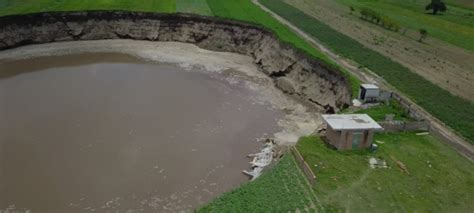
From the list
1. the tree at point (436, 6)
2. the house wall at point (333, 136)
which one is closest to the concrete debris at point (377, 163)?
the house wall at point (333, 136)

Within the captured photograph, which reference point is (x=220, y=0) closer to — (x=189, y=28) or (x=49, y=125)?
(x=189, y=28)

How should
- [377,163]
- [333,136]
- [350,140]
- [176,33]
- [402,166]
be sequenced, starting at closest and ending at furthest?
[402,166] → [377,163] → [350,140] → [333,136] → [176,33]

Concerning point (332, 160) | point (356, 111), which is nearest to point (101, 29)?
point (356, 111)

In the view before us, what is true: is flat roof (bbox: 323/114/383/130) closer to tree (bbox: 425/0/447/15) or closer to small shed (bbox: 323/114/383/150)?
small shed (bbox: 323/114/383/150)

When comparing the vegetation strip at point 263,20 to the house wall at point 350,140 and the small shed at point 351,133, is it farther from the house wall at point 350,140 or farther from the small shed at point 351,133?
the house wall at point 350,140

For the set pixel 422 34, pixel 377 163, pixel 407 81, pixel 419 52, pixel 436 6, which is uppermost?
pixel 436 6

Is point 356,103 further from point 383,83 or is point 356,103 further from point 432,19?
point 432,19

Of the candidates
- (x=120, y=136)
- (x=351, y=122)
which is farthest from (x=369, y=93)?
(x=120, y=136)
